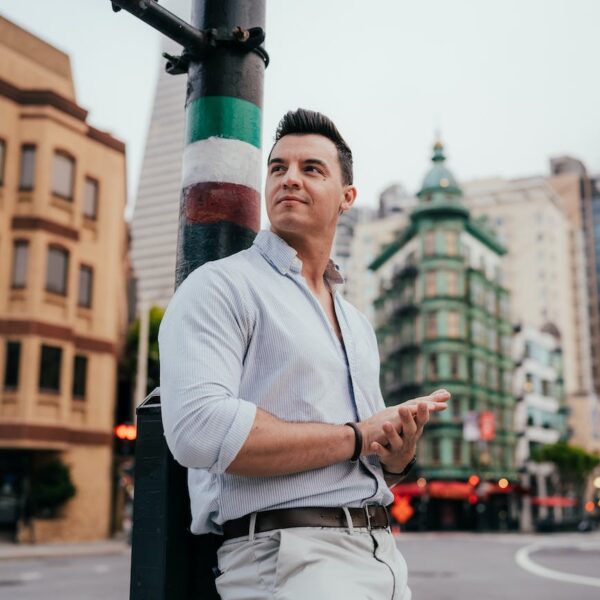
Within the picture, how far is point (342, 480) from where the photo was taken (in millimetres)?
2025

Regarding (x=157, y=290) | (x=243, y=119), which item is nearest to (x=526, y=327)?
(x=243, y=119)

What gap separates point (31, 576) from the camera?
615 inches

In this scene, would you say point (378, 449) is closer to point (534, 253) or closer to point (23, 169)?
point (23, 169)

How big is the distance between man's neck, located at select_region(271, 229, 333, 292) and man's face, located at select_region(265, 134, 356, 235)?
25 millimetres

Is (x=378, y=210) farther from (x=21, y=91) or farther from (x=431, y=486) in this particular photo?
(x=21, y=91)

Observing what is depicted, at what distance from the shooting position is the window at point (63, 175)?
96.0ft

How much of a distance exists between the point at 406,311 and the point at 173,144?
119m

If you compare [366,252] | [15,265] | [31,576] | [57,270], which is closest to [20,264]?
[15,265]

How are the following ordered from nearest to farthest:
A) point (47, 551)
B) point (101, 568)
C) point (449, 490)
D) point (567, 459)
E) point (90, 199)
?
point (101, 568)
point (47, 551)
point (90, 199)
point (449, 490)
point (567, 459)

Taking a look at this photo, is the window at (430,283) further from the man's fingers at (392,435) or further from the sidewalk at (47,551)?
the man's fingers at (392,435)

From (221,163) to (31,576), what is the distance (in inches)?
586

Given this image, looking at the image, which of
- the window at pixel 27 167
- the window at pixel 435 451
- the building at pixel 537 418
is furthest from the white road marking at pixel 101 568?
the building at pixel 537 418

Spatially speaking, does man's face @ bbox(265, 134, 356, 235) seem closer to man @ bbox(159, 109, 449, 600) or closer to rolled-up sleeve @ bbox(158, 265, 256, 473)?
man @ bbox(159, 109, 449, 600)

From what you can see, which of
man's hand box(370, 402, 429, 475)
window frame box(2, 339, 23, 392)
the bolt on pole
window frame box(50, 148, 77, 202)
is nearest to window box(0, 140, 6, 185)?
window frame box(50, 148, 77, 202)
